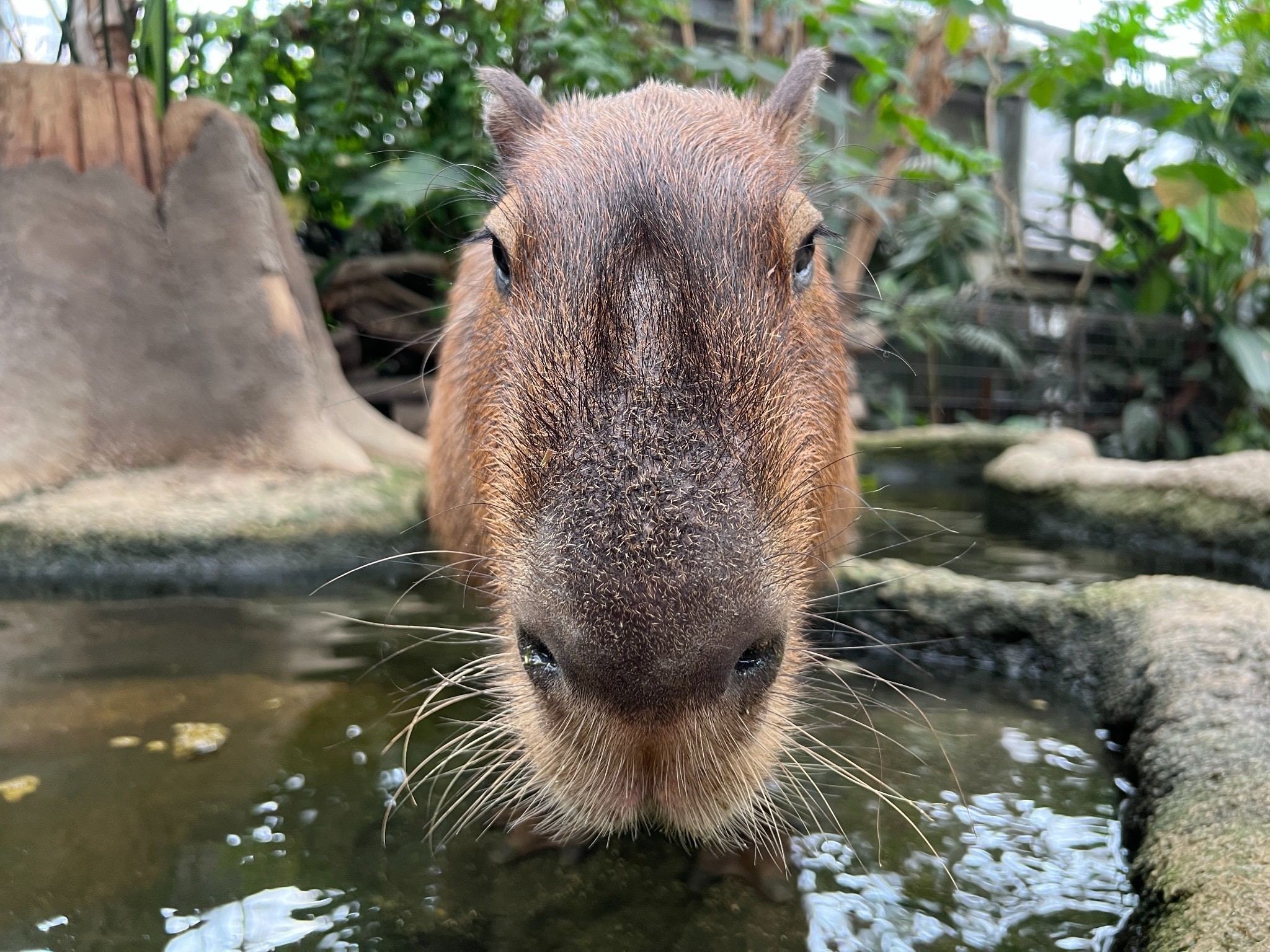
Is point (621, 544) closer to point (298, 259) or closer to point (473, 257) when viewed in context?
point (473, 257)

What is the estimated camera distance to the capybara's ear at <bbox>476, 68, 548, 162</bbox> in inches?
89.2

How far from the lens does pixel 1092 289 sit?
34.8ft

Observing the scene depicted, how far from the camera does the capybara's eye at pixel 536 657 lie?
119 centimetres

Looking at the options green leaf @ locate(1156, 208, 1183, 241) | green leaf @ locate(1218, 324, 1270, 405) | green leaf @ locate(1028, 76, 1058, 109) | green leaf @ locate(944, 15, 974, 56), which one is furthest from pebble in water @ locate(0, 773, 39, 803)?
green leaf @ locate(1028, 76, 1058, 109)

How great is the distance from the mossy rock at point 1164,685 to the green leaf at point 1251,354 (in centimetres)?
637

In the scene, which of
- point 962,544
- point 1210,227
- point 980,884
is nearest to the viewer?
point 980,884

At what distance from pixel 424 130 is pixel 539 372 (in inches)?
219

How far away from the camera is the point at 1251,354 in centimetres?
757

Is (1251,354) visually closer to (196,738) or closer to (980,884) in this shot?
(980,884)

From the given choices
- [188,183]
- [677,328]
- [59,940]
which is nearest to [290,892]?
[59,940]

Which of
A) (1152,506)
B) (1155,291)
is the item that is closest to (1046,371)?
(1155,291)

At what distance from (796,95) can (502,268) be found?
1120mm

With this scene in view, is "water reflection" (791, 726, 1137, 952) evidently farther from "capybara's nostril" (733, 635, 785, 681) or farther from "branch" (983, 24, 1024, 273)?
"branch" (983, 24, 1024, 273)

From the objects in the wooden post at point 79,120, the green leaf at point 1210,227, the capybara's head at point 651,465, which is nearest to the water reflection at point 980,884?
the capybara's head at point 651,465
